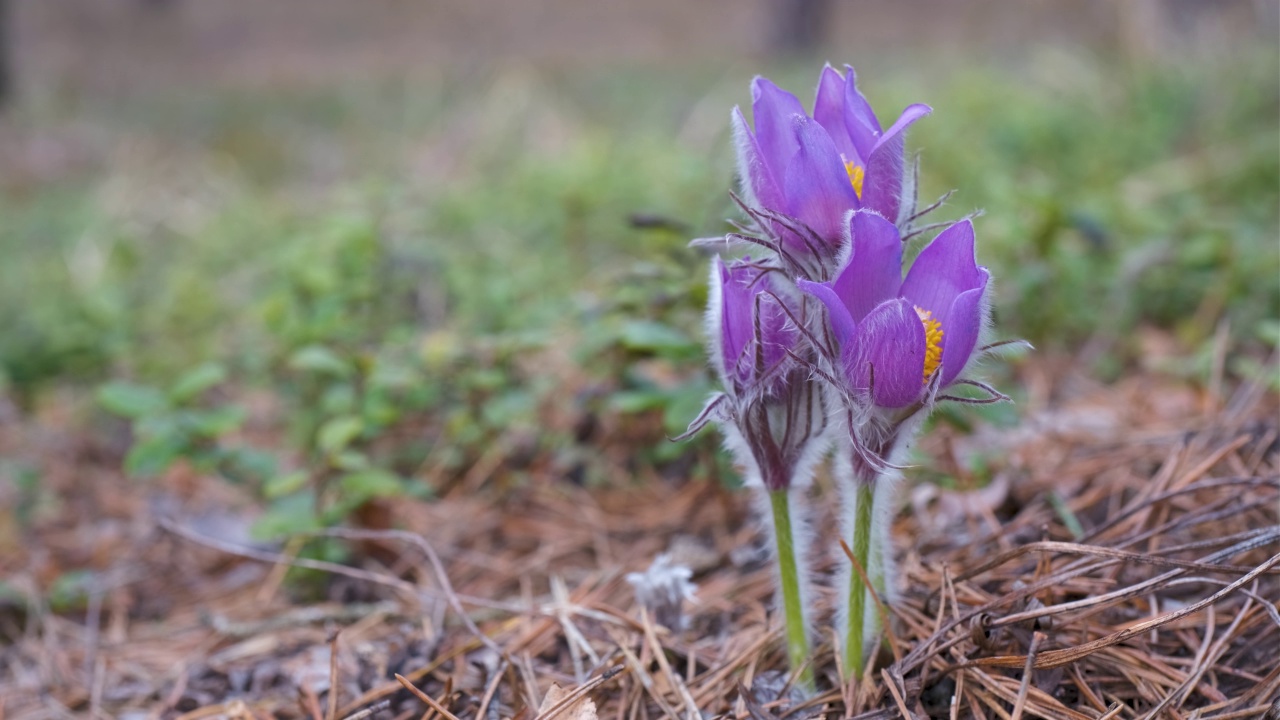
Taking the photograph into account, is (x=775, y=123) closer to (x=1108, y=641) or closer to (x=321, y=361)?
(x=1108, y=641)

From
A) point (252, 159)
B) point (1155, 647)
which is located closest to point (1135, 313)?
point (1155, 647)

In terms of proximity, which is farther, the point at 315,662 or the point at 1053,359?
the point at 1053,359

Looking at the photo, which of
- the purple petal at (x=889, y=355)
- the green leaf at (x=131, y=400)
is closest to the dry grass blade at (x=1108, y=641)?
the purple petal at (x=889, y=355)

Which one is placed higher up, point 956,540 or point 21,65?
point 21,65

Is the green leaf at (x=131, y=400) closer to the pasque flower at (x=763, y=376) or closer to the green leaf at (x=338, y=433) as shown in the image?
the green leaf at (x=338, y=433)

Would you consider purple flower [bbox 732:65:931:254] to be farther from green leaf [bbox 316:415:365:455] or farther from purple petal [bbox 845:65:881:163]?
green leaf [bbox 316:415:365:455]

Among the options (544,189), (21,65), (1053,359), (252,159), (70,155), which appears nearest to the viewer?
(1053,359)

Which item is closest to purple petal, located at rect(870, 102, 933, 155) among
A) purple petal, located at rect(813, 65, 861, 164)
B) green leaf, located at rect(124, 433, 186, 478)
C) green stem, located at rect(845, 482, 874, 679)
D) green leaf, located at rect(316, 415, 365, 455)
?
purple petal, located at rect(813, 65, 861, 164)

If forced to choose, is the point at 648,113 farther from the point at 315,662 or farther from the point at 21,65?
the point at 21,65
